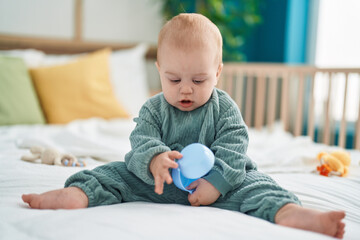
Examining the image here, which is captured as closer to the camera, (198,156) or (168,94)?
(198,156)

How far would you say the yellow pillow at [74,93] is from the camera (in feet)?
6.89

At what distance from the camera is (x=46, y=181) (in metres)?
1.01

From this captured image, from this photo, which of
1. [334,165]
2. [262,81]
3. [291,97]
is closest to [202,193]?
[334,165]

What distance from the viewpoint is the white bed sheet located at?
0.67m

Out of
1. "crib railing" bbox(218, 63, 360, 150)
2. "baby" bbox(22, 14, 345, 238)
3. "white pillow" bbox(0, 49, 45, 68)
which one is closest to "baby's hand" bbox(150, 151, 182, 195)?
"baby" bbox(22, 14, 345, 238)

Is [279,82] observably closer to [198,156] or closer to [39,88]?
[39,88]

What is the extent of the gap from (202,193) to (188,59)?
304 millimetres

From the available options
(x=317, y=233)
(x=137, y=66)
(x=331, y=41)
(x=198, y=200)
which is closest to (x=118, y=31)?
(x=137, y=66)

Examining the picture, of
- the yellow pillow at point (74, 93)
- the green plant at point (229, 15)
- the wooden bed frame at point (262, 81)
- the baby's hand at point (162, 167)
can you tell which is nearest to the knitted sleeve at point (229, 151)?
the baby's hand at point (162, 167)

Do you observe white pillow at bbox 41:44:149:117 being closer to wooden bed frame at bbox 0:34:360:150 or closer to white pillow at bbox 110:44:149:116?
white pillow at bbox 110:44:149:116

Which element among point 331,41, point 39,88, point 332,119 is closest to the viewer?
point 39,88

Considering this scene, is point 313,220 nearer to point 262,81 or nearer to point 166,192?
point 166,192

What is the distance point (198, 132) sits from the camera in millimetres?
969

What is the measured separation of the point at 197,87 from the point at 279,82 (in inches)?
83.0
